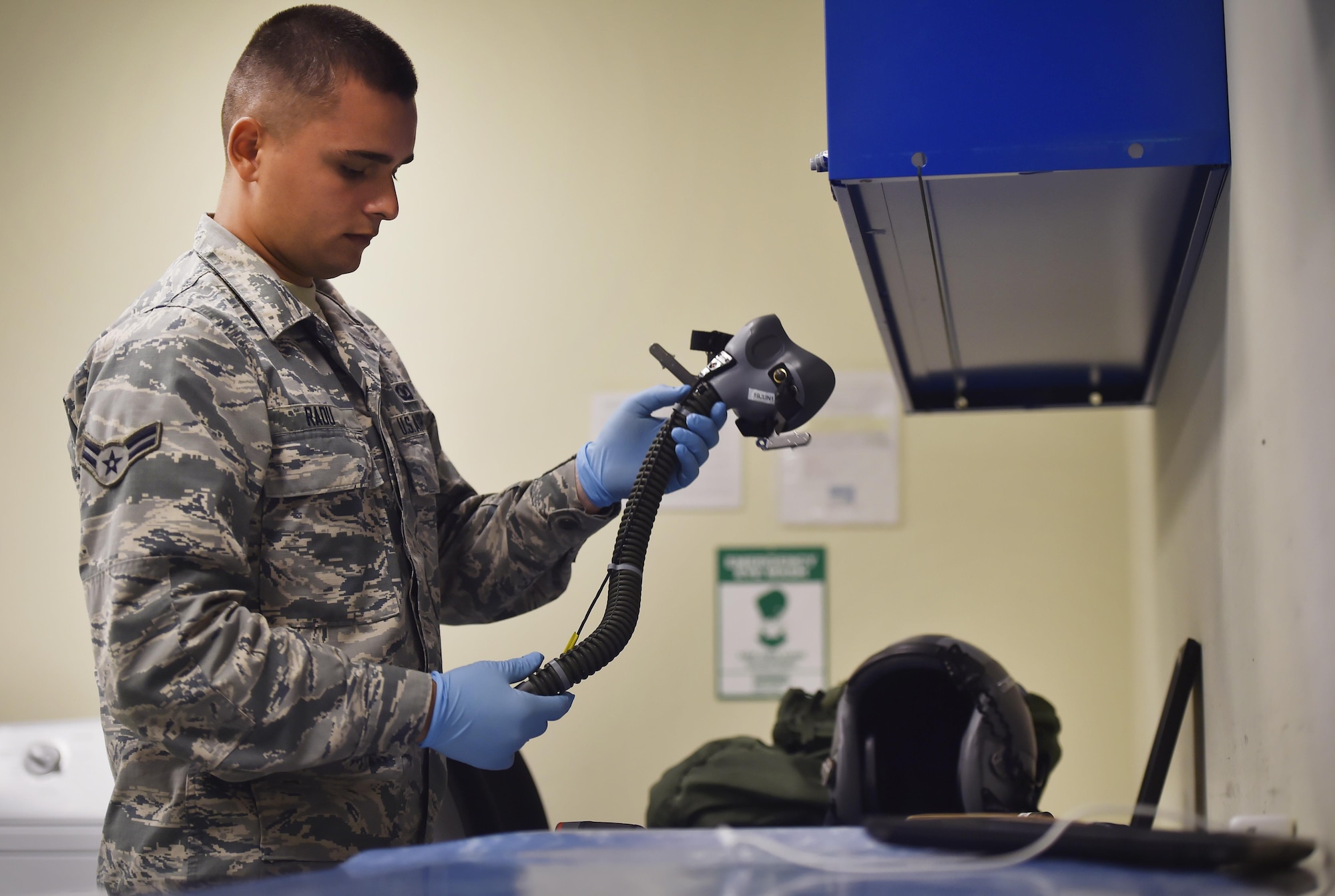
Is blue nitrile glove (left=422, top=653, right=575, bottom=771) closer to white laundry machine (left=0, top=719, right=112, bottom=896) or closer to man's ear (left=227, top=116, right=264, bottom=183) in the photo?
man's ear (left=227, top=116, right=264, bottom=183)

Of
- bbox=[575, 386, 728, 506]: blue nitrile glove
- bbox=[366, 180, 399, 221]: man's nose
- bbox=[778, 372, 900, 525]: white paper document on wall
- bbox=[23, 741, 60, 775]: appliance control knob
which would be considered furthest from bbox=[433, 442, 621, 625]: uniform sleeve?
bbox=[778, 372, 900, 525]: white paper document on wall

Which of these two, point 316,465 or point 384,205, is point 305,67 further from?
point 316,465

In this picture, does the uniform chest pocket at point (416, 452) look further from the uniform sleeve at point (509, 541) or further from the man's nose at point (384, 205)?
the man's nose at point (384, 205)

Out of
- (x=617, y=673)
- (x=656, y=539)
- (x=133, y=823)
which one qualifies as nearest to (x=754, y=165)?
(x=656, y=539)

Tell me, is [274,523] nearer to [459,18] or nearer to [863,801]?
[863,801]

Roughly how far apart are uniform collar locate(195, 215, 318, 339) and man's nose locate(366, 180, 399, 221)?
0.44ft

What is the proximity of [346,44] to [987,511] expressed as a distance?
1708mm

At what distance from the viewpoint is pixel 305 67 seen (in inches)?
47.4

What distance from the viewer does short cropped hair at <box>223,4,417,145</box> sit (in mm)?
1203

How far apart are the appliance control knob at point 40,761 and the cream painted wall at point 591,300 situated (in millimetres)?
660

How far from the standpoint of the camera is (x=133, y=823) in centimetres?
103

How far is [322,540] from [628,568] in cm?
34

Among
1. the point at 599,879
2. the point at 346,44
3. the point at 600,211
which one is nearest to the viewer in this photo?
the point at 599,879

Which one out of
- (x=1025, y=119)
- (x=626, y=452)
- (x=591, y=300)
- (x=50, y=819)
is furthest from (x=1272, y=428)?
(x=50, y=819)
